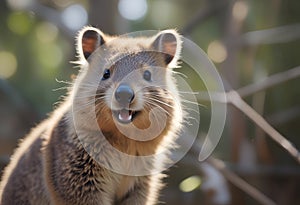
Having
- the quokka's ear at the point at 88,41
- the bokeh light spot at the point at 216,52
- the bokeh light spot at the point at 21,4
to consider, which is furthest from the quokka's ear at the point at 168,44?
the bokeh light spot at the point at 21,4

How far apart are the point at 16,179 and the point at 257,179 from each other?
13.9ft

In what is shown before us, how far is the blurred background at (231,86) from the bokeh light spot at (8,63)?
0.05 m

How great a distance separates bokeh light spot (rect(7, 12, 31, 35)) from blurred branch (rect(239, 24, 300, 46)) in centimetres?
433

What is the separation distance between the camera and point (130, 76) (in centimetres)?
482

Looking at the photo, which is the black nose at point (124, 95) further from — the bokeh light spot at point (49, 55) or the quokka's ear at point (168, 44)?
the bokeh light spot at point (49, 55)

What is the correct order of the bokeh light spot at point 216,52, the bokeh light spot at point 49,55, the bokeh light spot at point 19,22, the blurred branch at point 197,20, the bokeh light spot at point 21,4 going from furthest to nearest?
the bokeh light spot at point 49,55, the bokeh light spot at point 19,22, the bokeh light spot at point 21,4, the bokeh light spot at point 216,52, the blurred branch at point 197,20

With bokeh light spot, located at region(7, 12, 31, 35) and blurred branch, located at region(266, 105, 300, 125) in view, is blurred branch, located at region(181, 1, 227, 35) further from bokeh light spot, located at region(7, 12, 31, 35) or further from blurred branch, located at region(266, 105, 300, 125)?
bokeh light spot, located at region(7, 12, 31, 35)

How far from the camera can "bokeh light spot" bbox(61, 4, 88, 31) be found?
989 cm

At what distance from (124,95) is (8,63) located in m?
8.33

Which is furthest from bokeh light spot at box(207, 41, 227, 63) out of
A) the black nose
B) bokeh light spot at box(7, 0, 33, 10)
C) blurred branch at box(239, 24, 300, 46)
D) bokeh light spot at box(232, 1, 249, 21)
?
the black nose

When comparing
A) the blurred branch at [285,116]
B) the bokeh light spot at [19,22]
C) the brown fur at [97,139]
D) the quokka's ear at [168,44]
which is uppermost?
the bokeh light spot at [19,22]

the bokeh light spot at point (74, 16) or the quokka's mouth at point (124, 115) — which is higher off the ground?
the bokeh light spot at point (74, 16)

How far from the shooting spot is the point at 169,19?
1294 cm

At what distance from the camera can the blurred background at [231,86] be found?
8281 millimetres
